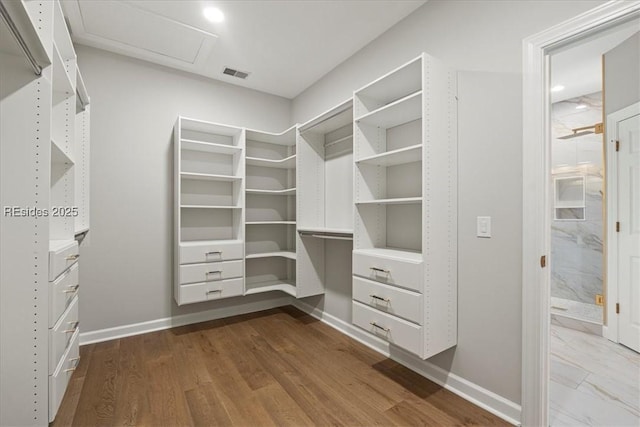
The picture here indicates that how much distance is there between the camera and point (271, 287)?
3.35 metres

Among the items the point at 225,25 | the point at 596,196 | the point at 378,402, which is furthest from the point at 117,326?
the point at 596,196

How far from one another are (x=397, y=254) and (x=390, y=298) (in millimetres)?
318

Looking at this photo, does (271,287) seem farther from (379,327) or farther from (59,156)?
(59,156)

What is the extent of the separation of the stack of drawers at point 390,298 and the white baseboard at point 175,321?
5.86 ft

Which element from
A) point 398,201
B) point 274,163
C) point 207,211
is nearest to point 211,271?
point 207,211

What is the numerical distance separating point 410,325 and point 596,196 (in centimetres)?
334

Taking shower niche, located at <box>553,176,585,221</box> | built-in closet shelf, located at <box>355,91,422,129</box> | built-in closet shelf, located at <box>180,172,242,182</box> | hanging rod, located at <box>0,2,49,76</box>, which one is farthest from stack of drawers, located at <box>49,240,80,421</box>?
shower niche, located at <box>553,176,585,221</box>

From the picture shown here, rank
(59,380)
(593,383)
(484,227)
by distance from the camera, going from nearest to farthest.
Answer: (59,380), (484,227), (593,383)

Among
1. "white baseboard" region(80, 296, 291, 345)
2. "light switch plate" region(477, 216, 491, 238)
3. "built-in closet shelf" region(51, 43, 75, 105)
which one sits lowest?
"white baseboard" region(80, 296, 291, 345)

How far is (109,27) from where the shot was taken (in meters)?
2.43

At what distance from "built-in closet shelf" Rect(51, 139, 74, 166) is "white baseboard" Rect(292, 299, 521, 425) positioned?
2.58 m

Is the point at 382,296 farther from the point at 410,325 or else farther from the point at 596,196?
the point at 596,196

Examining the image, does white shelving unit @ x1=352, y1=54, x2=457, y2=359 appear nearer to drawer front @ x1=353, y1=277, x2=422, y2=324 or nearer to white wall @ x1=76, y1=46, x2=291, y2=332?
drawer front @ x1=353, y1=277, x2=422, y2=324

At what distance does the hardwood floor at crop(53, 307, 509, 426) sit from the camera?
5.50ft
